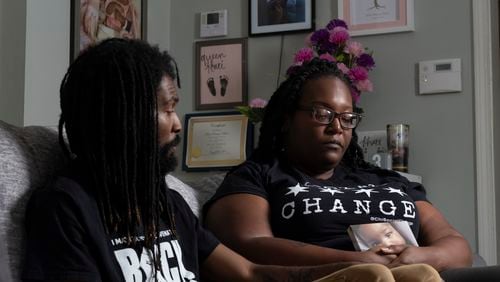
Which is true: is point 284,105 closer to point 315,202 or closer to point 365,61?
point 315,202

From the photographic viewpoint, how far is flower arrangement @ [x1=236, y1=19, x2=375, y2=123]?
2.89 m

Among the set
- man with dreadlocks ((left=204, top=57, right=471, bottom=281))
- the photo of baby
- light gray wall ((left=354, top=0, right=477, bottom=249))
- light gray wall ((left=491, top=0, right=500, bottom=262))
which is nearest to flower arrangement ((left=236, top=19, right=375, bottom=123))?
light gray wall ((left=354, top=0, right=477, bottom=249))

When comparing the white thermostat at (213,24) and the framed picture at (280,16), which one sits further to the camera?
the white thermostat at (213,24)

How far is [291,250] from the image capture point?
5.70 ft

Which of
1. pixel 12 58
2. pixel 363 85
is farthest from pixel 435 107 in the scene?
pixel 12 58

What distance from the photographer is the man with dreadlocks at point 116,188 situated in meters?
1.21

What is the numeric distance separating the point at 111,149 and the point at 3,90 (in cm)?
128

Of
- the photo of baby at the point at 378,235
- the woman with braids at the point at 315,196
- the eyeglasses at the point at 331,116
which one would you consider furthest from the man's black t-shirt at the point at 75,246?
the eyeglasses at the point at 331,116

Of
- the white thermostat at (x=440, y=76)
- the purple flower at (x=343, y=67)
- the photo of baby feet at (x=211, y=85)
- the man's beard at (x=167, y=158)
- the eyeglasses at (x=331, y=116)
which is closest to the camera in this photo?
the man's beard at (x=167, y=158)

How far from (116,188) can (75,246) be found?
169mm

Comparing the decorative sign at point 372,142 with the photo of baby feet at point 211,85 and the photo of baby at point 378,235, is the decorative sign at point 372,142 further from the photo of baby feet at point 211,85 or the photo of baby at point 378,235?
the photo of baby at point 378,235

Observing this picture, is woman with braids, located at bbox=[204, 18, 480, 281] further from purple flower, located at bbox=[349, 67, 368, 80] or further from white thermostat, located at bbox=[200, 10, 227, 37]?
white thermostat, located at bbox=[200, 10, 227, 37]

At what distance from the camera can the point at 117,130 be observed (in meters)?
1.35

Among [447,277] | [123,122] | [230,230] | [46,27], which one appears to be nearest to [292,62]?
[46,27]
